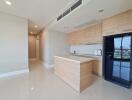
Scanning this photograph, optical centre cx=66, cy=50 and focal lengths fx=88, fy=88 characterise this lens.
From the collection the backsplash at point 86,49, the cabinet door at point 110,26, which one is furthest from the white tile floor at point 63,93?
the cabinet door at point 110,26

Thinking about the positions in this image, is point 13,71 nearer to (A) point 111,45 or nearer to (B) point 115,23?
(A) point 111,45

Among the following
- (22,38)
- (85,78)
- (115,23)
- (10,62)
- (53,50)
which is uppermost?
(115,23)

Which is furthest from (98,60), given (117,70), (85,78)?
(85,78)

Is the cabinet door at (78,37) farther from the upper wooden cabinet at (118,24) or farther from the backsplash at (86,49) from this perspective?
the upper wooden cabinet at (118,24)

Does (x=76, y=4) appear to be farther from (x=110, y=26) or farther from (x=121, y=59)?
(x=121, y=59)

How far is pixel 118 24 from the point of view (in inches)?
112

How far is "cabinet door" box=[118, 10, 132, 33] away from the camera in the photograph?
256 cm

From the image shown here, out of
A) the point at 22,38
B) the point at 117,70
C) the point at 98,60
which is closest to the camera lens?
the point at 117,70

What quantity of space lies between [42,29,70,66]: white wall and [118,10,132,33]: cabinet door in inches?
147

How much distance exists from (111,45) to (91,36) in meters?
1.00

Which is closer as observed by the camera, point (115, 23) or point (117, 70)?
point (115, 23)

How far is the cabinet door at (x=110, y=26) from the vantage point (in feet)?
9.73

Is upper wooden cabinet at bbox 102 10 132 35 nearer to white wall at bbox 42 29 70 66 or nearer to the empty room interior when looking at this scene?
the empty room interior

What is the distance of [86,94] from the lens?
2.38 meters
